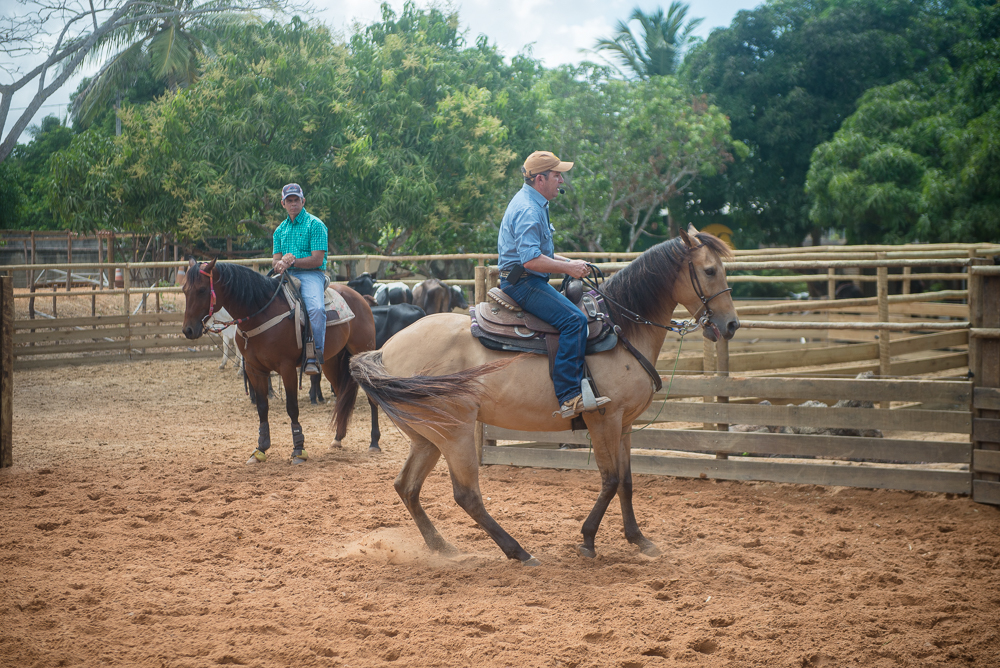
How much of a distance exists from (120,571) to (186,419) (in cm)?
512

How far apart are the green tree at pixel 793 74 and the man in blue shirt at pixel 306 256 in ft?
66.0

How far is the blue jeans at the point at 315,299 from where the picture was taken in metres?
6.93

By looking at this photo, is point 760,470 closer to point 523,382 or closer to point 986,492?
point 986,492

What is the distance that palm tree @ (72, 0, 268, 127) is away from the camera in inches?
802

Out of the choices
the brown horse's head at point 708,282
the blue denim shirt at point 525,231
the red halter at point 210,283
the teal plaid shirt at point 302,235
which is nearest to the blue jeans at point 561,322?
the blue denim shirt at point 525,231

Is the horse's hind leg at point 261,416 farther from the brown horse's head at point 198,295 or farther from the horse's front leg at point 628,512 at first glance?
the horse's front leg at point 628,512

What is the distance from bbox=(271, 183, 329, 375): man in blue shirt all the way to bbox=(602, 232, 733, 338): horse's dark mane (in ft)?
11.4

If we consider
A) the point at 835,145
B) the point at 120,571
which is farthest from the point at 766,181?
the point at 120,571

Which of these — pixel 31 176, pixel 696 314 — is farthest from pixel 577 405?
pixel 31 176

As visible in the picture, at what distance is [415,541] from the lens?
453cm

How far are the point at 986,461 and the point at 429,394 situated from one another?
3.74 m

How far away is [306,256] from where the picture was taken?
7047 mm

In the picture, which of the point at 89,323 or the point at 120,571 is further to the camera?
the point at 89,323

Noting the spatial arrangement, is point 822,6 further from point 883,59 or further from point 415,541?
point 415,541
